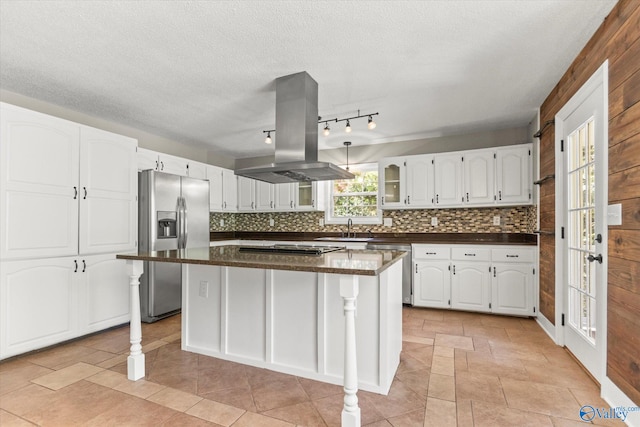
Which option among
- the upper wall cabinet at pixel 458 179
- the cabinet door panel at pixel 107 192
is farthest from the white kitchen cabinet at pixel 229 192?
the upper wall cabinet at pixel 458 179

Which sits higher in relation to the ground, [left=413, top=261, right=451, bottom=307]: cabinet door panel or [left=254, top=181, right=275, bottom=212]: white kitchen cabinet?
[left=254, top=181, right=275, bottom=212]: white kitchen cabinet

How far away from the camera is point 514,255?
143 inches

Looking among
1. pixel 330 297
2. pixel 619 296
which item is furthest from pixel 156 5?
pixel 619 296

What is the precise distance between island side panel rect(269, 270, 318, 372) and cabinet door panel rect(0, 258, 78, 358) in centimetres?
201

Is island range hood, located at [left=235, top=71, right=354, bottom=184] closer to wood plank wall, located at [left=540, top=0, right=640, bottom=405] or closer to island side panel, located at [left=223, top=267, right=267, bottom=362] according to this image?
island side panel, located at [left=223, top=267, right=267, bottom=362]

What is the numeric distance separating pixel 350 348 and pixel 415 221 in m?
3.27

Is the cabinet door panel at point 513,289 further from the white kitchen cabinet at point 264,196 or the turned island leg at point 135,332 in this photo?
the turned island leg at point 135,332

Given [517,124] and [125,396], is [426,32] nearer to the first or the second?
[517,124]

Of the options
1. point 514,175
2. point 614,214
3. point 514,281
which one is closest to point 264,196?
point 514,175

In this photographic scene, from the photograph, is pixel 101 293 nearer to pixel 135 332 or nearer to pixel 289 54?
pixel 135 332

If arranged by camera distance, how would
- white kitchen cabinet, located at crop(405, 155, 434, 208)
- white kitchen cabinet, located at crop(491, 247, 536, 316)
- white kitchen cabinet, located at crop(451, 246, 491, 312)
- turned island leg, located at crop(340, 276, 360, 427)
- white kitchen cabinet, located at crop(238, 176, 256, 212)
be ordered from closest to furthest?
turned island leg, located at crop(340, 276, 360, 427)
white kitchen cabinet, located at crop(491, 247, 536, 316)
white kitchen cabinet, located at crop(451, 246, 491, 312)
white kitchen cabinet, located at crop(405, 155, 434, 208)
white kitchen cabinet, located at crop(238, 176, 256, 212)

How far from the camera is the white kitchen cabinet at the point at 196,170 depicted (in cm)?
448

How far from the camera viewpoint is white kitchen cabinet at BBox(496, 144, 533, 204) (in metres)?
3.76

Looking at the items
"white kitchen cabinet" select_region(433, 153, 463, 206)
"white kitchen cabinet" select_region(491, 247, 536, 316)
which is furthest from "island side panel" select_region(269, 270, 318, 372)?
"white kitchen cabinet" select_region(433, 153, 463, 206)
